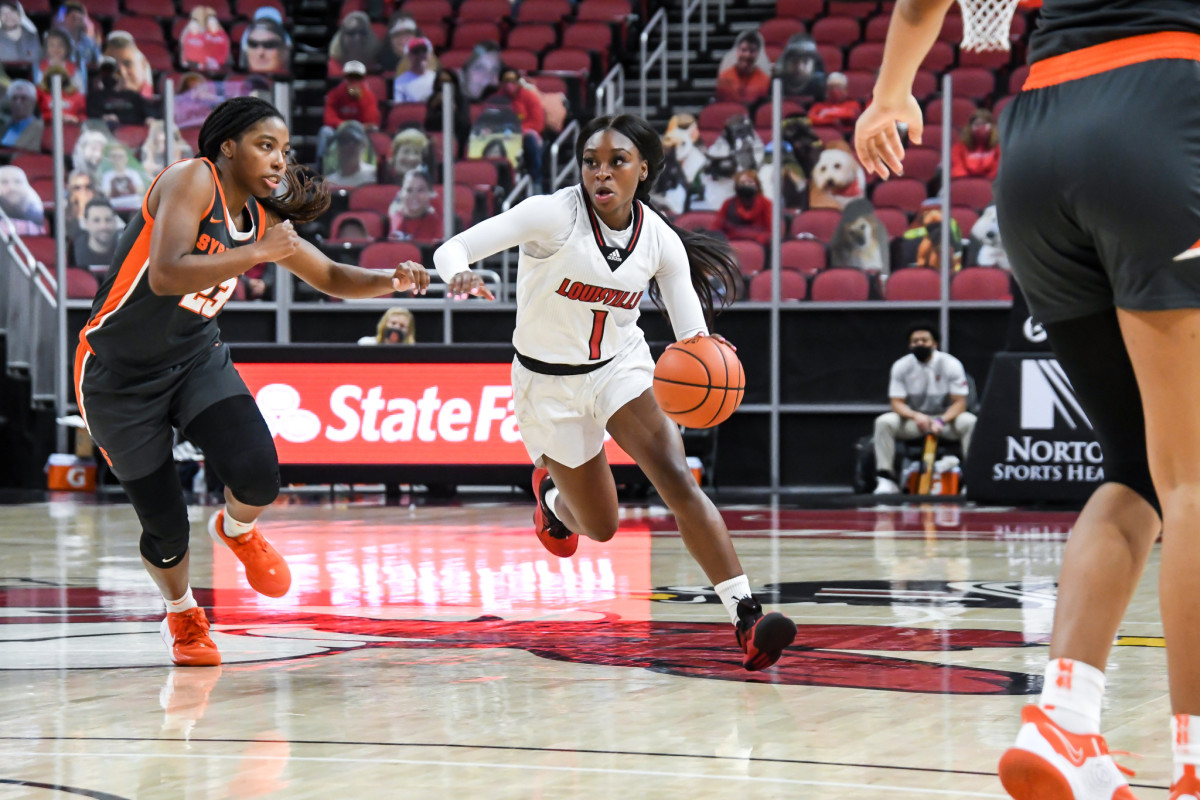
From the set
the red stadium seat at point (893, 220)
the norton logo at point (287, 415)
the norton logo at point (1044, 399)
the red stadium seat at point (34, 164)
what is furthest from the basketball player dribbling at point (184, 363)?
the red stadium seat at point (34, 164)

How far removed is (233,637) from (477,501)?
6.92m

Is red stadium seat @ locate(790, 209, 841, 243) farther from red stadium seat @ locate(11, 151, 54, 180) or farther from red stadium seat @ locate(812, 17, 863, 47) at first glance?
red stadium seat @ locate(11, 151, 54, 180)

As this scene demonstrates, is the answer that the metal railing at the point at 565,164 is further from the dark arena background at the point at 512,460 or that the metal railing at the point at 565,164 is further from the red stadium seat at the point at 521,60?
the red stadium seat at the point at 521,60

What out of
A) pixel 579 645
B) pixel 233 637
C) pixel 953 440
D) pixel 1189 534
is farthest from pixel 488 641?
pixel 953 440

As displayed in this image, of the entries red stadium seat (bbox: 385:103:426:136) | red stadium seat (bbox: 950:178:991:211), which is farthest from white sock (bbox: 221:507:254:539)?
red stadium seat (bbox: 385:103:426:136)

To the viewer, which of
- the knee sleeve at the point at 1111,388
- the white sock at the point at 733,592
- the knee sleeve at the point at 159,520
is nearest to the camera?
the knee sleeve at the point at 1111,388

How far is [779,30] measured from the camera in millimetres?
17359

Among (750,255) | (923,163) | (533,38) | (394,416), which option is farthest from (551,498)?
(533,38)

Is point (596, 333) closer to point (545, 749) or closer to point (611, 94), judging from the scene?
point (545, 749)

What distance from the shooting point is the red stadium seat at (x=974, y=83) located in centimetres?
1566

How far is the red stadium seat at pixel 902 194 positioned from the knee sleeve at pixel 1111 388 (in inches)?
469

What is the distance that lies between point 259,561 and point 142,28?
14.3 m

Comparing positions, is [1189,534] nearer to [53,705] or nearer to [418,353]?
[53,705]

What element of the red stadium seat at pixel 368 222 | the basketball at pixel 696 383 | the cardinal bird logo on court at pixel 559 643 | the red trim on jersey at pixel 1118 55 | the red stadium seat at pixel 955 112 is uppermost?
the red stadium seat at pixel 955 112
